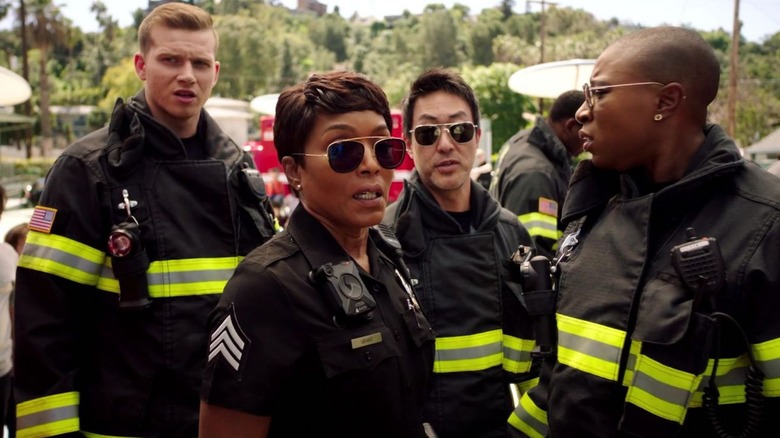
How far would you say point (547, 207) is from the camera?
176 inches

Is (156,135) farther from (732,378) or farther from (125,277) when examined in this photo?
(732,378)

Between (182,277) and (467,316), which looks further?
(467,316)

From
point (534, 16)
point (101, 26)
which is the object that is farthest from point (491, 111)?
point (534, 16)

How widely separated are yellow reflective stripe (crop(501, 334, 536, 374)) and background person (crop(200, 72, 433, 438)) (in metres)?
1.00

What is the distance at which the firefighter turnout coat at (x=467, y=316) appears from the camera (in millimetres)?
3018

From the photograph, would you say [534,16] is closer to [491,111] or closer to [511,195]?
[491,111]

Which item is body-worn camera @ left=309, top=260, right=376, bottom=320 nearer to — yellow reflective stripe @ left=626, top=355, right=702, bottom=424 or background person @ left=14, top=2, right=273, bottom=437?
yellow reflective stripe @ left=626, top=355, right=702, bottom=424

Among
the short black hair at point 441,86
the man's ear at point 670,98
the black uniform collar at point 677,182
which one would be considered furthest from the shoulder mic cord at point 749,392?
the short black hair at point 441,86

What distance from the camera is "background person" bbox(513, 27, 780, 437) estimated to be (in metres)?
1.93

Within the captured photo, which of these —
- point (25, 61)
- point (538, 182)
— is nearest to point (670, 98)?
point (538, 182)

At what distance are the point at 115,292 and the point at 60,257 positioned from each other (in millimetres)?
236

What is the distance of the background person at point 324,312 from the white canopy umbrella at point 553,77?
18.7 ft

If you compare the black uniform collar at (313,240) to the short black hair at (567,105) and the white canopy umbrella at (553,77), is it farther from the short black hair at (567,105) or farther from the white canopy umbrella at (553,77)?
the white canopy umbrella at (553,77)

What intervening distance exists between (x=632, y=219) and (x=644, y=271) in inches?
6.8
